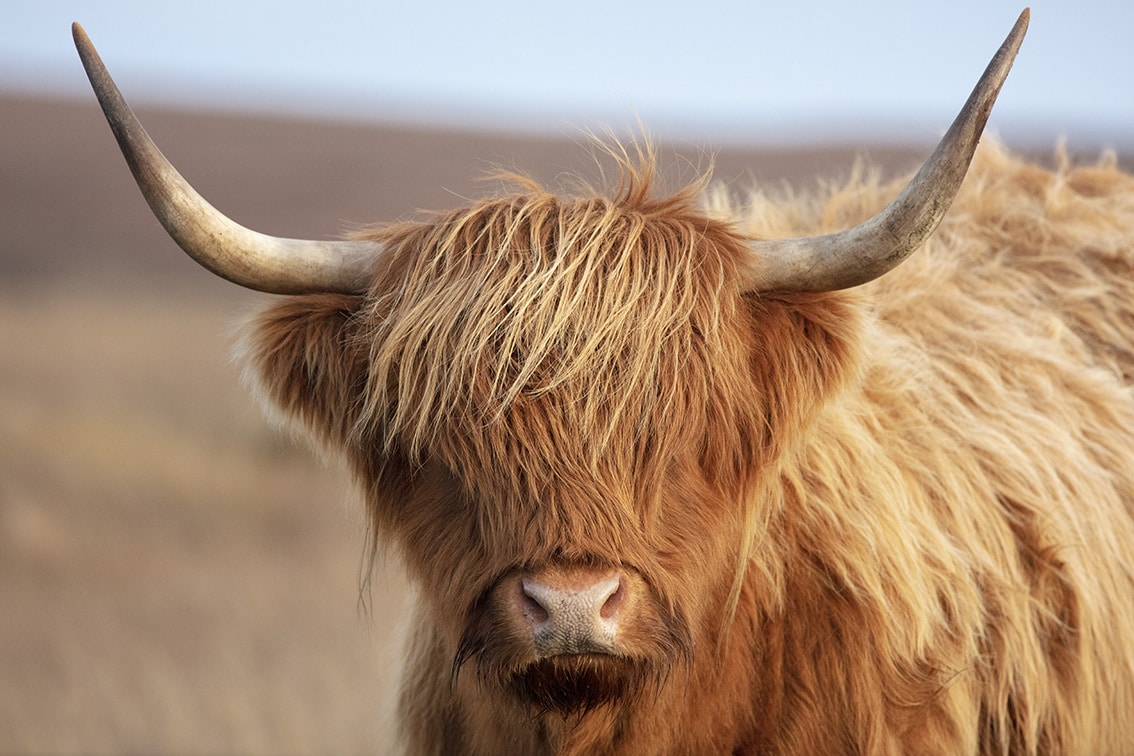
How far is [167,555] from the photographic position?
8.81 metres

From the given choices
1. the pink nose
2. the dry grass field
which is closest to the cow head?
the pink nose

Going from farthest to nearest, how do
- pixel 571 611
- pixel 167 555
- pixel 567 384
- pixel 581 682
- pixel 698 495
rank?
pixel 167 555, pixel 698 495, pixel 567 384, pixel 581 682, pixel 571 611

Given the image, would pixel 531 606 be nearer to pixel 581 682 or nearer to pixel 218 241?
pixel 581 682

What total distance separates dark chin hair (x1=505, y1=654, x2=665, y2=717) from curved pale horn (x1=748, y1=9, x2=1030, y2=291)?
90 centimetres

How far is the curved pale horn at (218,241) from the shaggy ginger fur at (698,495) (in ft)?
0.25

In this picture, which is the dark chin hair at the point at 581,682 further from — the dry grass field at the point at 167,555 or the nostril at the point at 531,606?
the dry grass field at the point at 167,555

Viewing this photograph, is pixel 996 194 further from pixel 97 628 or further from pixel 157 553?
pixel 157 553

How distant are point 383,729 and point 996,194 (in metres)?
2.71

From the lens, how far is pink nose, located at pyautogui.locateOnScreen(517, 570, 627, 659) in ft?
7.22

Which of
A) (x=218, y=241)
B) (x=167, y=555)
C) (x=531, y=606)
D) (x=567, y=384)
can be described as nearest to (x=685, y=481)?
(x=567, y=384)

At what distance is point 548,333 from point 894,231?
0.73 metres

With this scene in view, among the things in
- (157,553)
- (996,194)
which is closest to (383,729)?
(996,194)

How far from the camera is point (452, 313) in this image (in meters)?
2.59

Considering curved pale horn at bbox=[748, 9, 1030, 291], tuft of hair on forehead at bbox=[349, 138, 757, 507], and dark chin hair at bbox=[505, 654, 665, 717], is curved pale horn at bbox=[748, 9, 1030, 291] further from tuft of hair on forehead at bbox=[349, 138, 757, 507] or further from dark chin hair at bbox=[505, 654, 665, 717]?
dark chin hair at bbox=[505, 654, 665, 717]
